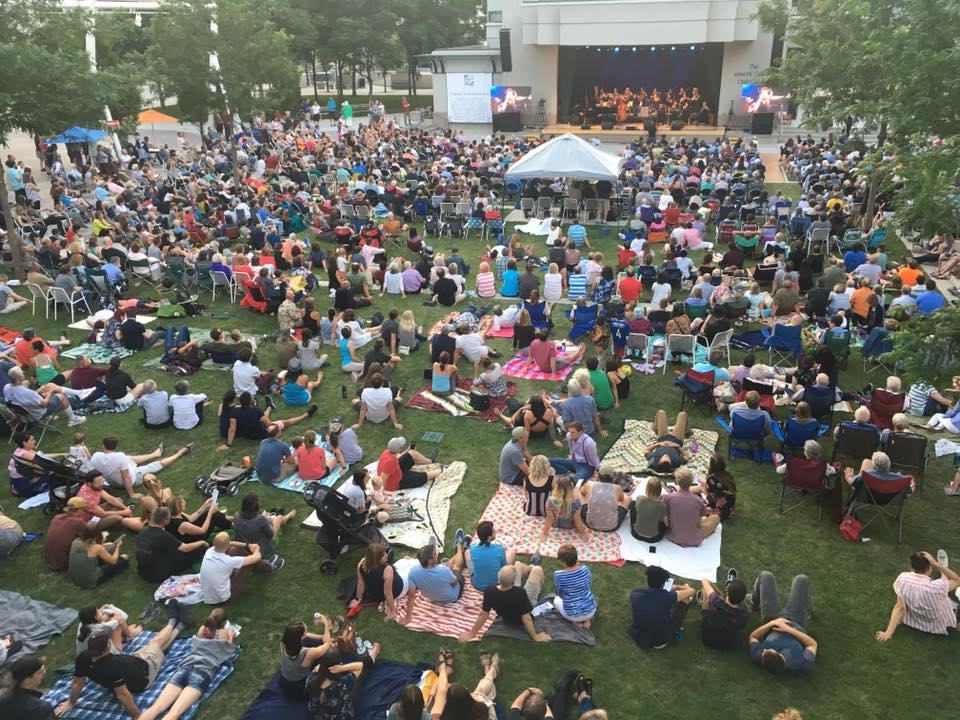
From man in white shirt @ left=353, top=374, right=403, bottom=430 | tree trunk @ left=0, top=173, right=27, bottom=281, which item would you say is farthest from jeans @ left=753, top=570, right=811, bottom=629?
tree trunk @ left=0, top=173, right=27, bottom=281

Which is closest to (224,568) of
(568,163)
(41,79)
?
(41,79)

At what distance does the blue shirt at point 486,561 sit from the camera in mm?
6938

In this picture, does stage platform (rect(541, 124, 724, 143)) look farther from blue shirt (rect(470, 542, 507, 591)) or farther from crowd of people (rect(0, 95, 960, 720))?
blue shirt (rect(470, 542, 507, 591))

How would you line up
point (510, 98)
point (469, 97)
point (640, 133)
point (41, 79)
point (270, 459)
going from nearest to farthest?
point (270, 459), point (41, 79), point (640, 133), point (510, 98), point (469, 97)

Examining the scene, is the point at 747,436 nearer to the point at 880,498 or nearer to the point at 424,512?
the point at 880,498

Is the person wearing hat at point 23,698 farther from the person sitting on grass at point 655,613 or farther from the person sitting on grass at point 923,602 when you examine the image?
the person sitting on grass at point 923,602

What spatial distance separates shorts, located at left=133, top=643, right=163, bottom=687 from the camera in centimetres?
624

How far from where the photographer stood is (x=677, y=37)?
113 feet

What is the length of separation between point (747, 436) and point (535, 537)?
122 inches

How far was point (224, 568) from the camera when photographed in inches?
279

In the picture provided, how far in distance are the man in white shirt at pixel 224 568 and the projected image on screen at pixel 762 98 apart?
114ft

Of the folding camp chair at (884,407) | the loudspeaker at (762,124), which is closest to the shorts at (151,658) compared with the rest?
the folding camp chair at (884,407)

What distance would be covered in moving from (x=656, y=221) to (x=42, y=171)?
25.0 m

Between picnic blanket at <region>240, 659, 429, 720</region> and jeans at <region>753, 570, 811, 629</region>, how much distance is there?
117 inches
